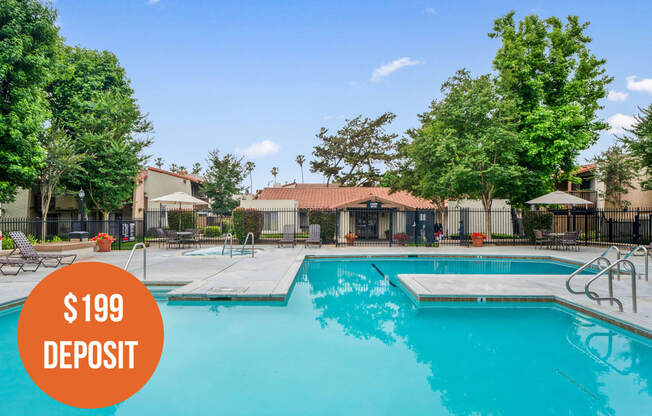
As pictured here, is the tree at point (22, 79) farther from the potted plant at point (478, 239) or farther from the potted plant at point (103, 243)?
the potted plant at point (478, 239)

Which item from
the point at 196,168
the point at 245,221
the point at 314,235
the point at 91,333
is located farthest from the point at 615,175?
the point at 196,168

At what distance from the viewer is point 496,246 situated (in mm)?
18516

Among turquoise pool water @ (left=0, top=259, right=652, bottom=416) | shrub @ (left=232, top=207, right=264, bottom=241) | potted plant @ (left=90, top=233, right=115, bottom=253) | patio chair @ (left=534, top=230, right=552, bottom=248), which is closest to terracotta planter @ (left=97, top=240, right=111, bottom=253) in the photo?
potted plant @ (left=90, top=233, right=115, bottom=253)

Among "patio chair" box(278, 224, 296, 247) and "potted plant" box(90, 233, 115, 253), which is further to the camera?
"patio chair" box(278, 224, 296, 247)

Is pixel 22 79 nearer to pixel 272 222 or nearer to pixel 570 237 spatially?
pixel 272 222

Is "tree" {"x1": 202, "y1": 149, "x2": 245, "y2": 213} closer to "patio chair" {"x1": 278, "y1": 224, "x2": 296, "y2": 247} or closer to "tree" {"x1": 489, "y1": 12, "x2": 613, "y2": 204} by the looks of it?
"patio chair" {"x1": 278, "y1": 224, "x2": 296, "y2": 247}

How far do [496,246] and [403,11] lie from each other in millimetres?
13270

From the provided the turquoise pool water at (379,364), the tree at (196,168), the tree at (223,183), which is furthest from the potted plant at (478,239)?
the tree at (196,168)

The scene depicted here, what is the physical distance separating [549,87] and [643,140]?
17.8 feet

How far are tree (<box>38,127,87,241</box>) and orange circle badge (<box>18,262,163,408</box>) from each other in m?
20.1

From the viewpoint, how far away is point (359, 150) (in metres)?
41.3

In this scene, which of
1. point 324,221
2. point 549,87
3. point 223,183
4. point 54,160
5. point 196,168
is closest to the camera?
point 54,160

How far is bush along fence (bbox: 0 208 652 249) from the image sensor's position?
1833cm

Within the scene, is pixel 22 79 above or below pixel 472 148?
Result: above
